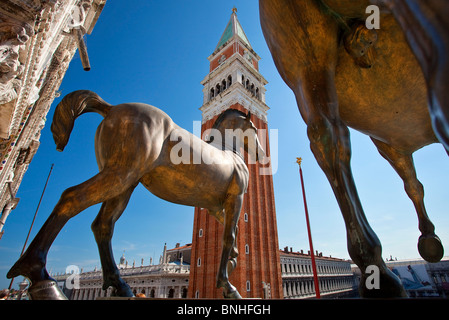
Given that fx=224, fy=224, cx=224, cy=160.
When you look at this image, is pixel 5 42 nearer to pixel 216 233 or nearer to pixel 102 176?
pixel 102 176

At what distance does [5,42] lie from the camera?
3.15 metres

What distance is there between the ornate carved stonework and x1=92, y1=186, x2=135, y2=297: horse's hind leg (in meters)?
2.88

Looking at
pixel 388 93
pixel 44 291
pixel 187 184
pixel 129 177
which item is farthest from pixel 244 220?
pixel 44 291

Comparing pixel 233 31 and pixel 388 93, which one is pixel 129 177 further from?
pixel 233 31

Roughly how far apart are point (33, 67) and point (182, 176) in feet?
14.6

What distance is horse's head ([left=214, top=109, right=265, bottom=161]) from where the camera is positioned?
3512 mm

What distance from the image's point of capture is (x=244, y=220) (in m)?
22.2

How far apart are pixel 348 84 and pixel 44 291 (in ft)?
7.59

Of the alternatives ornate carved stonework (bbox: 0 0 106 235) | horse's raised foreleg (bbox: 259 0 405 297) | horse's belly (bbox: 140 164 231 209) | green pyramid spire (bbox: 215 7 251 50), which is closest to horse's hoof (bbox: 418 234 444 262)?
horse's raised foreleg (bbox: 259 0 405 297)

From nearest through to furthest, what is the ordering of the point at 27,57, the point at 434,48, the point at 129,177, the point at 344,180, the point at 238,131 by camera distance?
the point at 434,48 → the point at 344,180 → the point at 129,177 → the point at 238,131 → the point at 27,57

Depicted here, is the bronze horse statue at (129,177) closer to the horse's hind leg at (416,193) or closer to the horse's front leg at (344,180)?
the horse's front leg at (344,180)

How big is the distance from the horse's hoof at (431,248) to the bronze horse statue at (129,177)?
5.59 ft
